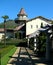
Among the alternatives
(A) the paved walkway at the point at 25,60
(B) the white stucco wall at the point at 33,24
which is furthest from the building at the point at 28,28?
(A) the paved walkway at the point at 25,60

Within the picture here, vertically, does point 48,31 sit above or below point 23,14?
below

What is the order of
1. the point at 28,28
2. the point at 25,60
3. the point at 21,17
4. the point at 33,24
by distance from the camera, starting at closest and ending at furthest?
the point at 25,60, the point at 28,28, the point at 33,24, the point at 21,17

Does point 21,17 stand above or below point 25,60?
above

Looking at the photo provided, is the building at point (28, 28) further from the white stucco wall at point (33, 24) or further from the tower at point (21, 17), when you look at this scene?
the tower at point (21, 17)

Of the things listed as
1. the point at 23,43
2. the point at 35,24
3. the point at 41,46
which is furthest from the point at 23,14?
the point at 41,46

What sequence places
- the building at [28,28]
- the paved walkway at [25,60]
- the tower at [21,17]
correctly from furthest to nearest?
1. the tower at [21,17]
2. the building at [28,28]
3. the paved walkway at [25,60]

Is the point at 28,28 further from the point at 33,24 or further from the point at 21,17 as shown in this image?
the point at 21,17

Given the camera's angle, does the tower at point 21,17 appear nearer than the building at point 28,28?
No

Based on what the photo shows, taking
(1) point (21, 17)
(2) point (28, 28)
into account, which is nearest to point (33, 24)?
(2) point (28, 28)

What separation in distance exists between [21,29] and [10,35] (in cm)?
495

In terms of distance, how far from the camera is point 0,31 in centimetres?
8875

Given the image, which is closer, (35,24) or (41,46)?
(41,46)

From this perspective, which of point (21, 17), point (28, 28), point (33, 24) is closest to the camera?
point (28, 28)

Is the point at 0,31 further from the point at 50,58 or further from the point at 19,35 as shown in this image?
the point at 50,58
